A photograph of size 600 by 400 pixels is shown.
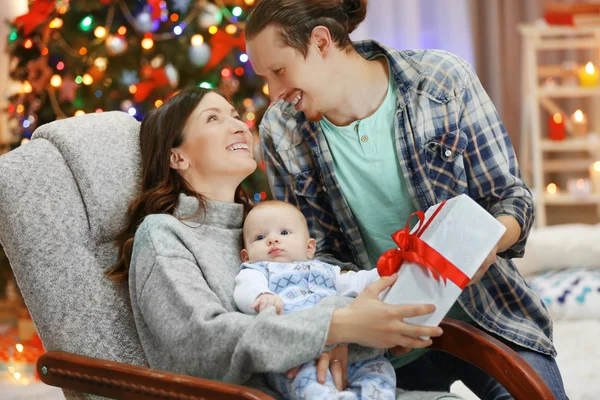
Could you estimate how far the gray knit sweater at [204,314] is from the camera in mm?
1441

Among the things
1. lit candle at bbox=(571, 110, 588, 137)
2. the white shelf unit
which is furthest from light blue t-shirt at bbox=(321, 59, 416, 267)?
lit candle at bbox=(571, 110, 588, 137)

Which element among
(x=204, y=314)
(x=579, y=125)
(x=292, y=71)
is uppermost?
(x=292, y=71)

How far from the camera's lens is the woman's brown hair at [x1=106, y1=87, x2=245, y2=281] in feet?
5.91

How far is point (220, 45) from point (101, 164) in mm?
2111

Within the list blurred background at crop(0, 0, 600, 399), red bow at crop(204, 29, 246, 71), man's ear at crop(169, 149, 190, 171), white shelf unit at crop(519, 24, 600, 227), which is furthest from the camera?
white shelf unit at crop(519, 24, 600, 227)

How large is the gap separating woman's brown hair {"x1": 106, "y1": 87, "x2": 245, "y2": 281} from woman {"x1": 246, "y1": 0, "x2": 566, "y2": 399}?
0.23m

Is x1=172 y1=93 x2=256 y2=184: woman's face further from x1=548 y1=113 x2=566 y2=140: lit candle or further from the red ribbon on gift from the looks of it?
x1=548 y1=113 x2=566 y2=140: lit candle

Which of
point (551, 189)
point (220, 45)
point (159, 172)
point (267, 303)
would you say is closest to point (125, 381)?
point (267, 303)

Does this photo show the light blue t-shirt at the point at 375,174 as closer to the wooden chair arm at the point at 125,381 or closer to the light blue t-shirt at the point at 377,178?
the light blue t-shirt at the point at 377,178

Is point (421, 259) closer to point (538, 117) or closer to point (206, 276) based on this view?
point (206, 276)

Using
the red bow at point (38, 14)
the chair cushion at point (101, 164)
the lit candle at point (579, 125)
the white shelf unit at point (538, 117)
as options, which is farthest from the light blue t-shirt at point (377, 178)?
the lit candle at point (579, 125)

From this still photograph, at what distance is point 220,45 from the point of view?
151 inches

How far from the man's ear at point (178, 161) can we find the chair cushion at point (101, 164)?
9cm

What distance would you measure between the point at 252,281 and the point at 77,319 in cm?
38
